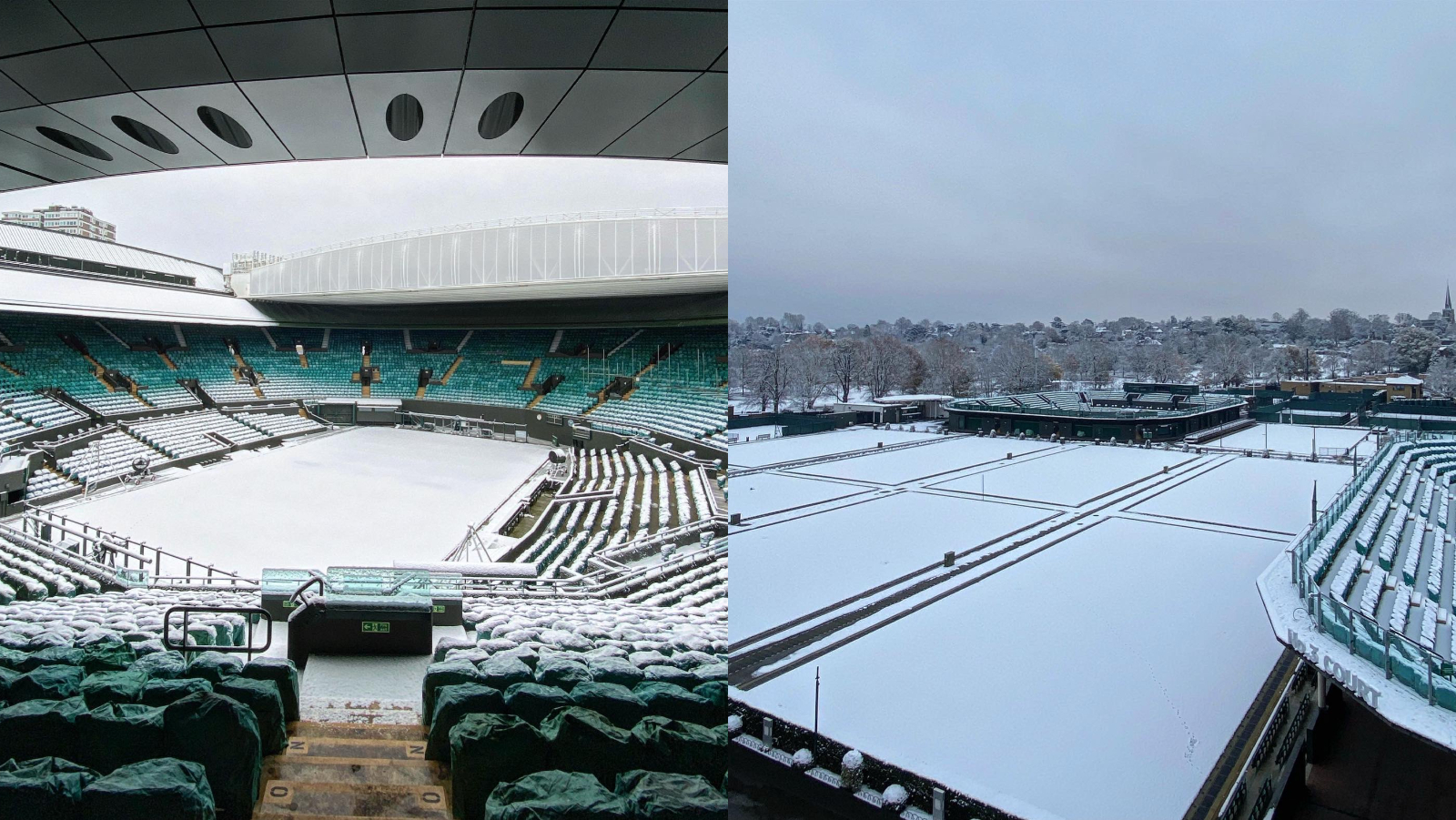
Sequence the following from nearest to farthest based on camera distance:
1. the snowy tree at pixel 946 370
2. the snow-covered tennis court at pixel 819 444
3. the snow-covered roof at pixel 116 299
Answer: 1. the snow-covered roof at pixel 116 299
2. the snow-covered tennis court at pixel 819 444
3. the snowy tree at pixel 946 370

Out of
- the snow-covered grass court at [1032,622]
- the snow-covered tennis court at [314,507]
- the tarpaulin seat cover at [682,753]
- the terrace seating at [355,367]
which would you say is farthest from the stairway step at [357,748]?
the terrace seating at [355,367]

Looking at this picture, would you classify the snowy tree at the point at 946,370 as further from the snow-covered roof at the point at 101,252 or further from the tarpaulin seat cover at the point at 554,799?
the tarpaulin seat cover at the point at 554,799

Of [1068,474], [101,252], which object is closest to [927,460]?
[1068,474]

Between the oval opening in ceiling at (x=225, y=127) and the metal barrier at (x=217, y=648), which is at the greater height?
the oval opening in ceiling at (x=225, y=127)

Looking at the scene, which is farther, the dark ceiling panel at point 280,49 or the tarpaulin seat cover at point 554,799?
the dark ceiling panel at point 280,49

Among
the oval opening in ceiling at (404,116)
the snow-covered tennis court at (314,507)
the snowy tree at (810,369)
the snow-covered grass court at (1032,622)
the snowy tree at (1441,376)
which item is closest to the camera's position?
the oval opening in ceiling at (404,116)

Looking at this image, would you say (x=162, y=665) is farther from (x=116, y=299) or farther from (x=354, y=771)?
(x=116, y=299)

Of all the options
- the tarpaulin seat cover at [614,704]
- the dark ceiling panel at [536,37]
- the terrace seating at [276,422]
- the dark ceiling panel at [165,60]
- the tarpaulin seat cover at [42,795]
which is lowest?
the terrace seating at [276,422]
